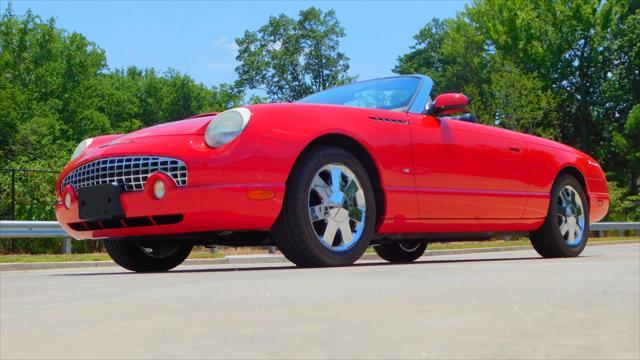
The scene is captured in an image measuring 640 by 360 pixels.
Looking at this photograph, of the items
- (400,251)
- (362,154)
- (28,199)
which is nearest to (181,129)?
(362,154)

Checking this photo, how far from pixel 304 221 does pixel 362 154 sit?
2.63 ft

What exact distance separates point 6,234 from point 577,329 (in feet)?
36.6

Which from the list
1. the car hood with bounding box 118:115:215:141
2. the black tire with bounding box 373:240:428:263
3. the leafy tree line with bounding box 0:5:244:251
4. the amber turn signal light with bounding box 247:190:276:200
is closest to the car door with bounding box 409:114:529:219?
the amber turn signal light with bounding box 247:190:276:200

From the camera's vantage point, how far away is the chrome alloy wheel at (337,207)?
5492 millimetres

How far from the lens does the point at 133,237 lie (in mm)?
5602

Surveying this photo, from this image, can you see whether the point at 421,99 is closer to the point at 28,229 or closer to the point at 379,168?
the point at 379,168

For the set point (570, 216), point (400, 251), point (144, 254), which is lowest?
point (400, 251)

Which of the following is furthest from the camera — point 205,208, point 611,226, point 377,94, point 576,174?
point 611,226

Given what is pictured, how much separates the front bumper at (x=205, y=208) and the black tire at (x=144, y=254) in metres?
1.08

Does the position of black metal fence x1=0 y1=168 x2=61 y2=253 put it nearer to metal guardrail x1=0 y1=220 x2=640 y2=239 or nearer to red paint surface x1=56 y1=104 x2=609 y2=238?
metal guardrail x1=0 y1=220 x2=640 y2=239

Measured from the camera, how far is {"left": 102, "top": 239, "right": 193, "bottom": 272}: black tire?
648 cm

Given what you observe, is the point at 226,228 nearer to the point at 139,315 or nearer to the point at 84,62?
the point at 139,315

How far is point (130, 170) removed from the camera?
536cm

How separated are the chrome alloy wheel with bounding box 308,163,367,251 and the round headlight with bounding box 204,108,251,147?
0.59 metres
